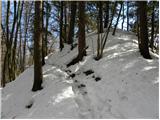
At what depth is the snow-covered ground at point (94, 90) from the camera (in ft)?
33.8

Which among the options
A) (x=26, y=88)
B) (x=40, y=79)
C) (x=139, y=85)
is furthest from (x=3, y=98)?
(x=139, y=85)

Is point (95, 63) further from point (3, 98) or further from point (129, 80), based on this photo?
point (3, 98)

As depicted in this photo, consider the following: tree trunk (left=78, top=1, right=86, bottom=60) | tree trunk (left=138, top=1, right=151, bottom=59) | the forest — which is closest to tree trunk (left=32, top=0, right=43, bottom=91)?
the forest

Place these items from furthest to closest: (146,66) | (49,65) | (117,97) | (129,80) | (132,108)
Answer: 1. (49,65)
2. (146,66)
3. (129,80)
4. (117,97)
5. (132,108)

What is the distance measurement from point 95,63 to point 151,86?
→ 133 inches

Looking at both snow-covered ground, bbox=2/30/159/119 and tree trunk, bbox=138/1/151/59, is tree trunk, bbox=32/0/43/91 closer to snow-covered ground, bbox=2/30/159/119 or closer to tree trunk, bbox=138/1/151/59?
snow-covered ground, bbox=2/30/159/119

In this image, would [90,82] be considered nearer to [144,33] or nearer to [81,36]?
[81,36]

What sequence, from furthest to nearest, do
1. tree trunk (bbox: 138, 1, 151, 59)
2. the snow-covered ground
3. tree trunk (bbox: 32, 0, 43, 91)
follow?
tree trunk (bbox: 138, 1, 151, 59) < tree trunk (bbox: 32, 0, 43, 91) < the snow-covered ground

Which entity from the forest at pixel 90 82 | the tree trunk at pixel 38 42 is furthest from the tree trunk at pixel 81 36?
the tree trunk at pixel 38 42

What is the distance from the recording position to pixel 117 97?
10891 millimetres

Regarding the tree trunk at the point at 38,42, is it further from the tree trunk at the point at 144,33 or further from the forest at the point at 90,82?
the tree trunk at the point at 144,33

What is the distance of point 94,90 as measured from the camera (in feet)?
38.5

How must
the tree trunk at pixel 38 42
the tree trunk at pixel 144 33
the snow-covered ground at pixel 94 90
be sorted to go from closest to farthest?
the snow-covered ground at pixel 94 90 → the tree trunk at pixel 38 42 → the tree trunk at pixel 144 33

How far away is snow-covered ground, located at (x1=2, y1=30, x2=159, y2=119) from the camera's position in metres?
10.3
